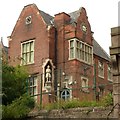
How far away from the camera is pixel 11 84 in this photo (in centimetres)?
1266

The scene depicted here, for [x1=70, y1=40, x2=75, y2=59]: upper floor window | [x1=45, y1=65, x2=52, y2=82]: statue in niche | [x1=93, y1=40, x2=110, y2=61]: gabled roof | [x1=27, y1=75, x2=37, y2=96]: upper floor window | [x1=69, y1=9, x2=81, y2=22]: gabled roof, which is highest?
[x1=69, y1=9, x2=81, y2=22]: gabled roof

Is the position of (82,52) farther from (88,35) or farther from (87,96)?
(87,96)

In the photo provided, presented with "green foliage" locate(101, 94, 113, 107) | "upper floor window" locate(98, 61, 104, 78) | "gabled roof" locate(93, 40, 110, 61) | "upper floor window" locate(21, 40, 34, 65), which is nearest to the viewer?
"green foliage" locate(101, 94, 113, 107)

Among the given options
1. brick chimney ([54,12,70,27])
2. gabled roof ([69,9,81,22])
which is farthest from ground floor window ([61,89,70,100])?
gabled roof ([69,9,81,22])

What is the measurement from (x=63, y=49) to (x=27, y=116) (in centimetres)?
1690

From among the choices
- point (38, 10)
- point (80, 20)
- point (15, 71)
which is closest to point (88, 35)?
point (80, 20)

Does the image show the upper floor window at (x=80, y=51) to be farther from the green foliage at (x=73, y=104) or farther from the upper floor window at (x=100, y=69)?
the green foliage at (x=73, y=104)

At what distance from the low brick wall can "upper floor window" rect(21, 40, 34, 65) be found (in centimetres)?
1677

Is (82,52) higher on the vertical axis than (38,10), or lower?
lower

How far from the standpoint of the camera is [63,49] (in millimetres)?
29250

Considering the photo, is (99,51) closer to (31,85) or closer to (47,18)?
(47,18)

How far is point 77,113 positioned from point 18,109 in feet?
6.49

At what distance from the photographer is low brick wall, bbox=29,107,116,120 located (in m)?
11.5

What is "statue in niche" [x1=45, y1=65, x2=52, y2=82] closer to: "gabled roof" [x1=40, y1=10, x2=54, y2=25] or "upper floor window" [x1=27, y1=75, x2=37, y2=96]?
"upper floor window" [x1=27, y1=75, x2=37, y2=96]
